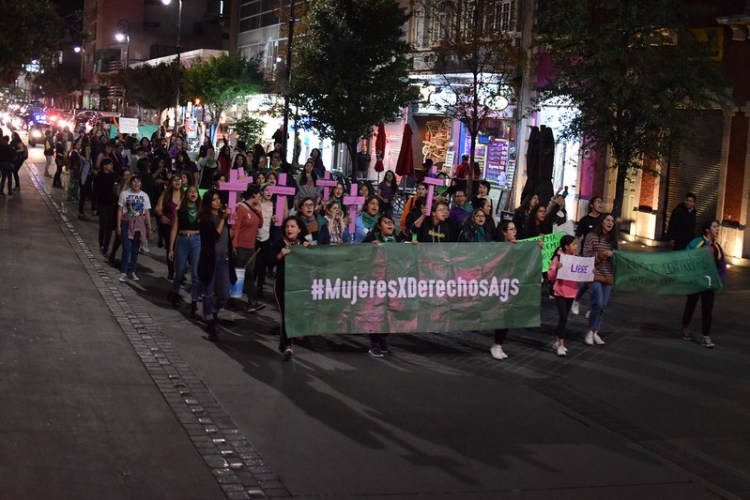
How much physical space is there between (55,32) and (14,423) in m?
34.8

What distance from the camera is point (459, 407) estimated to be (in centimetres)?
1012

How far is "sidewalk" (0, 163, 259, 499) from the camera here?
7.48 meters

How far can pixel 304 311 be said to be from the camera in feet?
39.0

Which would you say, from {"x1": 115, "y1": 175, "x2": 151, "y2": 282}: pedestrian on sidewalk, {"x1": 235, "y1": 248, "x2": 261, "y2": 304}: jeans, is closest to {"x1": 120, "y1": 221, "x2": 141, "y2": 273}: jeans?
{"x1": 115, "y1": 175, "x2": 151, "y2": 282}: pedestrian on sidewalk

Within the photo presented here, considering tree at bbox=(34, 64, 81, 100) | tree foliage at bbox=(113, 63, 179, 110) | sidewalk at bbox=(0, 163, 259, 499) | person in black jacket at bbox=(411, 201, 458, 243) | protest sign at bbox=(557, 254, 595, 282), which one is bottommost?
sidewalk at bbox=(0, 163, 259, 499)

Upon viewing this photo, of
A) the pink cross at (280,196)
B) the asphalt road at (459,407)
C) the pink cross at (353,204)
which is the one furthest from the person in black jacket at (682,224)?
the pink cross at (280,196)

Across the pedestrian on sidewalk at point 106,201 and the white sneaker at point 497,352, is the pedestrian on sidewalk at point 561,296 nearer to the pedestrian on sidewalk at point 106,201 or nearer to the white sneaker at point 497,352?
the white sneaker at point 497,352

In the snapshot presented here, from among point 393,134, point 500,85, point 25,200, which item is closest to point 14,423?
point 25,200

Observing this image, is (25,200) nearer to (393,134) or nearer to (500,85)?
(500,85)

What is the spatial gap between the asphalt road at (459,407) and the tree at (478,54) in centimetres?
1337

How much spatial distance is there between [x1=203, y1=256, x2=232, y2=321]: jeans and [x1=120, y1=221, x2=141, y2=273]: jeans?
13.0 feet

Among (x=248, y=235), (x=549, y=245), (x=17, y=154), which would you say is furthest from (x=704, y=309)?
(x=17, y=154)

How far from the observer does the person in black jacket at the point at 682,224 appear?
693 inches

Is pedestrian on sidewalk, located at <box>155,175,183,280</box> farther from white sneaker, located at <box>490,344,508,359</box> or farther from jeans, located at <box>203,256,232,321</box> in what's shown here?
white sneaker, located at <box>490,344,508,359</box>
